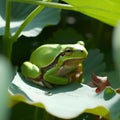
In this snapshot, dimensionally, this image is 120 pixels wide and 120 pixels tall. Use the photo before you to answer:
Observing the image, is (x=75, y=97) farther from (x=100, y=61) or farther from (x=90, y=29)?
(x=90, y=29)

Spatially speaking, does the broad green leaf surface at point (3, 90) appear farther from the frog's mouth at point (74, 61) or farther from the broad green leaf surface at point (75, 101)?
the frog's mouth at point (74, 61)

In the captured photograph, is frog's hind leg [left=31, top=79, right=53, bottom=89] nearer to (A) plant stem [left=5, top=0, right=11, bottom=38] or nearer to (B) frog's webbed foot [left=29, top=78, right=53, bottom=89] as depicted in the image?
(B) frog's webbed foot [left=29, top=78, right=53, bottom=89]

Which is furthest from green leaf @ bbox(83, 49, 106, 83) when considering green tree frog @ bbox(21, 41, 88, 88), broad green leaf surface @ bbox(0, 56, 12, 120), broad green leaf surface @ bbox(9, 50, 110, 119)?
broad green leaf surface @ bbox(0, 56, 12, 120)

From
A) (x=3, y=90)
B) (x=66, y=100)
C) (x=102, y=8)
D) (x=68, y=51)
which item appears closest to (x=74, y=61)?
(x=68, y=51)

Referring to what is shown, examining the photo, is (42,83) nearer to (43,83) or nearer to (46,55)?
(43,83)

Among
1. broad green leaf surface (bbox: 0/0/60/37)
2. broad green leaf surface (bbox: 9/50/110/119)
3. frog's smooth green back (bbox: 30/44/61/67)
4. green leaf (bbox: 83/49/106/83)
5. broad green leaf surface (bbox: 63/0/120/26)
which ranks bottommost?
green leaf (bbox: 83/49/106/83)
